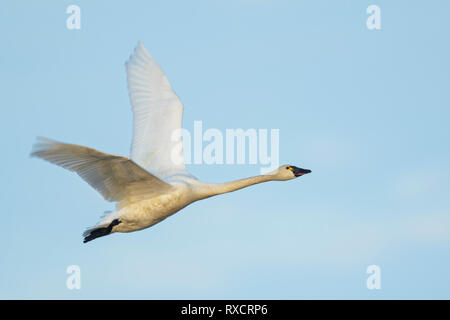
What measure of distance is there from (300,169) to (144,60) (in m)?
4.54

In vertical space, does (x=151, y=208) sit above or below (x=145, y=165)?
below

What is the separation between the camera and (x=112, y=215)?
53.5ft

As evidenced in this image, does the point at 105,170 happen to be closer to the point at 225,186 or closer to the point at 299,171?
the point at 225,186

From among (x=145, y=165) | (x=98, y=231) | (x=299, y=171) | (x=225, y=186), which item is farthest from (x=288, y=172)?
(x=98, y=231)

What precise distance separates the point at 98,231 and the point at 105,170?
1517 mm

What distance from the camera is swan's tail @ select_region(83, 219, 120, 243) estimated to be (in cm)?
1619

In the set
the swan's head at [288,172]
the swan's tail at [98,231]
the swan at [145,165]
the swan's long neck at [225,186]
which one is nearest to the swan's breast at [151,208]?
the swan at [145,165]

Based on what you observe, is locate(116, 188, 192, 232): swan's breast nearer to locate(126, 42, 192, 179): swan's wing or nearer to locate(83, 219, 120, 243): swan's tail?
locate(83, 219, 120, 243): swan's tail

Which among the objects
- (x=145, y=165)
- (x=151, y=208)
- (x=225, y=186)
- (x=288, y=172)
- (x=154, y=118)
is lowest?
(x=151, y=208)

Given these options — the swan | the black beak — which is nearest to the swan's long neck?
the swan

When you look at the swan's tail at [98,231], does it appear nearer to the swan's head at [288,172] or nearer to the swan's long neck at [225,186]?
the swan's long neck at [225,186]

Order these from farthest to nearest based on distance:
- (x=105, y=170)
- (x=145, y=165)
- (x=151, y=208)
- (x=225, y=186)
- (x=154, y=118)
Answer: (x=154, y=118)
(x=145, y=165)
(x=225, y=186)
(x=151, y=208)
(x=105, y=170)

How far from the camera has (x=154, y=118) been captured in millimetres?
18656
